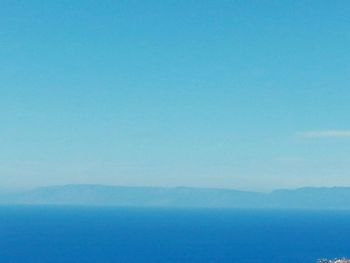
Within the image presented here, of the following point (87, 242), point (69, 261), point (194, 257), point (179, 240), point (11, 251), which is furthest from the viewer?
point (179, 240)

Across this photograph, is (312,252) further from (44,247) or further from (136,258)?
(44,247)

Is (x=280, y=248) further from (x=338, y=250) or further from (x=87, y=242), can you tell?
(x=87, y=242)

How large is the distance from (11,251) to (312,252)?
9272 centimetres

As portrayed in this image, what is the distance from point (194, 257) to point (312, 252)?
127 feet

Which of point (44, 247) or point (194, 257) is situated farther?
point (44, 247)

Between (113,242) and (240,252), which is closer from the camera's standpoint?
(240,252)

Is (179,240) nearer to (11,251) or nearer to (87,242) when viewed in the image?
(87,242)

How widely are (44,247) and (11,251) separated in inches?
530

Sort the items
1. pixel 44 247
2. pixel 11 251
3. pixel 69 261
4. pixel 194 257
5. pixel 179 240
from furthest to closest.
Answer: pixel 179 240
pixel 44 247
pixel 11 251
pixel 194 257
pixel 69 261

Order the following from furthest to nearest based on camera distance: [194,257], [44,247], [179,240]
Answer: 1. [179,240]
2. [44,247]
3. [194,257]

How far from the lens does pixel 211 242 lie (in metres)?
193

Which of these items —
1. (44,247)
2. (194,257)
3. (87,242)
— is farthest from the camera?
(87,242)

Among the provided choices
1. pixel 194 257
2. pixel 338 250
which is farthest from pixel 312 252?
pixel 194 257

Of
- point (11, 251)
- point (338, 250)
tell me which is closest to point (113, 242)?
point (11, 251)
